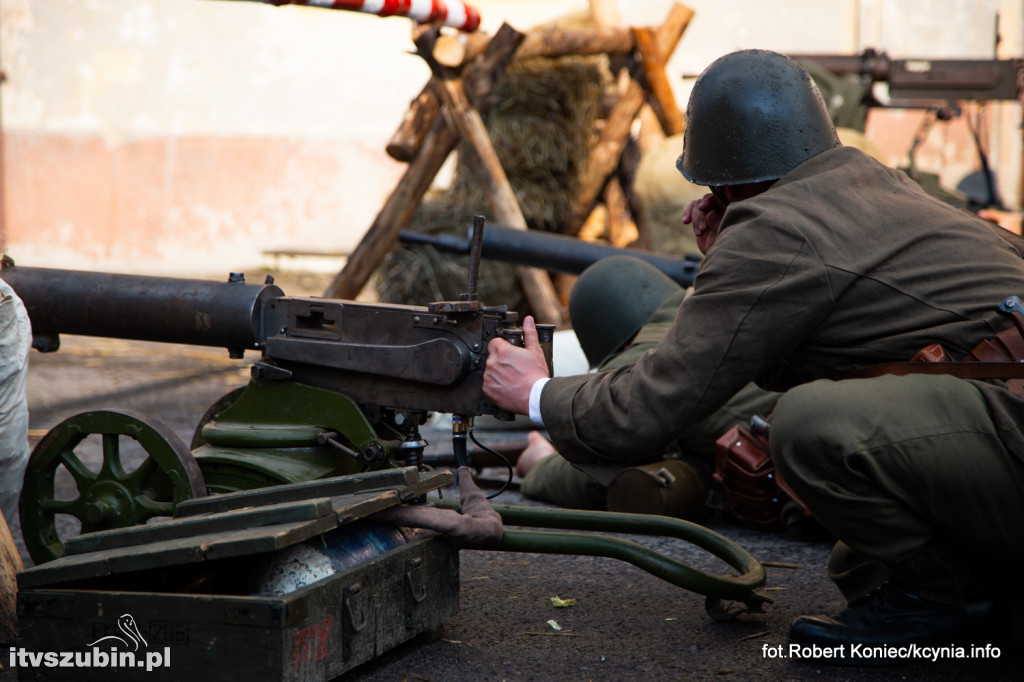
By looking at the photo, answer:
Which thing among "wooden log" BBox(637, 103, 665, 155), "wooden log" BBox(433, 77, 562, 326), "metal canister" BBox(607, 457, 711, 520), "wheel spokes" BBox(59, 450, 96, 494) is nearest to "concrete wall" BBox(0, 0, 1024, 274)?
"wooden log" BBox(637, 103, 665, 155)

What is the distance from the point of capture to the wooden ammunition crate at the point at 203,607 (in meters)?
1.98

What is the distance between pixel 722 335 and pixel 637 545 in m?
0.61

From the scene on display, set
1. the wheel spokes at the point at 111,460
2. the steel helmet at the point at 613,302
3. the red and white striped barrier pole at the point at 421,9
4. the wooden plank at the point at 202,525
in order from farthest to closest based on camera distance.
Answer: the red and white striped barrier pole at the point at 421,9 → the steel helmet at the point at 613,302 → the wheel spokes at the point at 111,460 → the wooden plank at the point at 202,525

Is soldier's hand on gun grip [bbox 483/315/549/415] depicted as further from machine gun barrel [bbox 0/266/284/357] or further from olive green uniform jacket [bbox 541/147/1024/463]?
machine gun barrel [bbox 0/266/284/357]

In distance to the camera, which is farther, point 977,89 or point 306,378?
point 977,89

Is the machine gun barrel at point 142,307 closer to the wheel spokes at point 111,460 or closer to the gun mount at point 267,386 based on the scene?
the gun mount at point 267,386

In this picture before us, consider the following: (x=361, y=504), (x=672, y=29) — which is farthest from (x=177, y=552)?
(x=672, y=29)

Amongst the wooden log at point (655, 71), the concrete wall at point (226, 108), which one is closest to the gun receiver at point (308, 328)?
the wooden log at point (655, 71)

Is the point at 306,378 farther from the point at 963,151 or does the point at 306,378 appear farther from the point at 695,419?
the point at 963,151

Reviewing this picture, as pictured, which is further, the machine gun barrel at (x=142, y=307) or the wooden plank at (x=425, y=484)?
the machine gun barrel at (x=142, y=307)

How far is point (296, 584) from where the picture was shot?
2.12m

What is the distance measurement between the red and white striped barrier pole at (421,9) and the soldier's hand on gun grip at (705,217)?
293 cm

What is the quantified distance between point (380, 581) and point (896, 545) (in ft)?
3.73

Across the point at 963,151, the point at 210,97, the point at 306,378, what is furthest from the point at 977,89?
the point at 306,378
